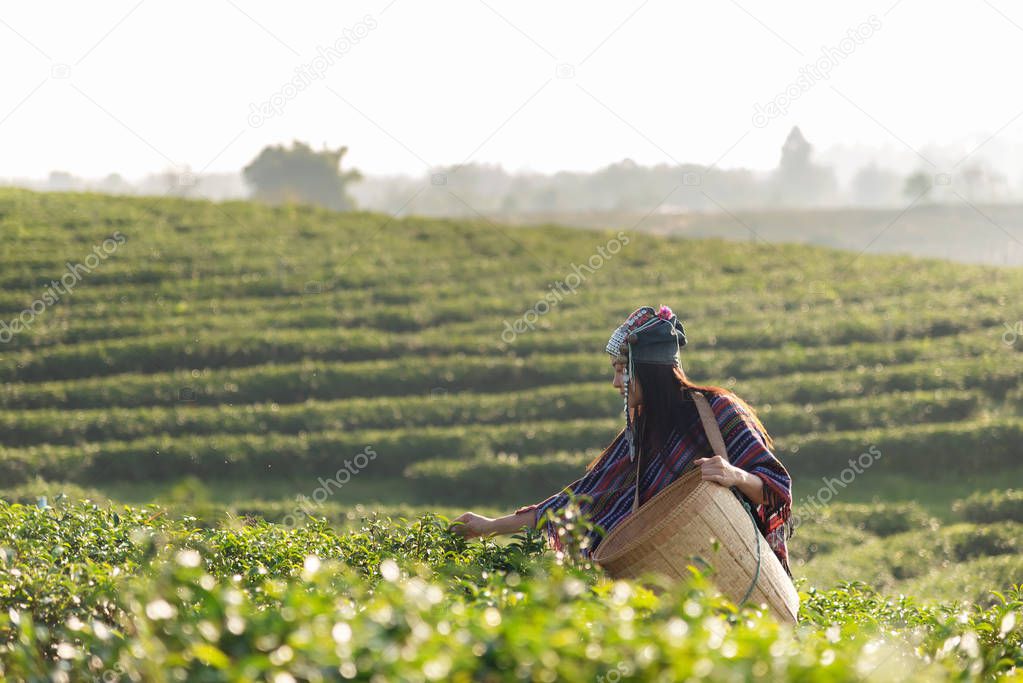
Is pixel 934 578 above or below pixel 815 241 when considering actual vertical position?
below

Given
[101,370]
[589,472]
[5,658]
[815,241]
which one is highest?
[815,241]

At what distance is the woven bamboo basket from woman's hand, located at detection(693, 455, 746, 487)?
0.09 ft

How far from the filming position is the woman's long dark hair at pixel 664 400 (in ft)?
11.6

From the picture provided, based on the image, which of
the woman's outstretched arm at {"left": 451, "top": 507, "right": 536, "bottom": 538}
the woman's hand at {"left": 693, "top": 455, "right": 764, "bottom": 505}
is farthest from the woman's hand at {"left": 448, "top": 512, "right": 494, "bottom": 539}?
the woman's hand at {"left": 693, "top": 455, "right": 764, "bottom": 505}

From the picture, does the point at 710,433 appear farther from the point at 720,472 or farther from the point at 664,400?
the point at 720,472

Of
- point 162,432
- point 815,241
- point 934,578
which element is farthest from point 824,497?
point 815,241

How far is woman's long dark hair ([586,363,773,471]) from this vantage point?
3521mm

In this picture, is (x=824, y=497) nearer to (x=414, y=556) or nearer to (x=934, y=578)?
(x=934, y=578)

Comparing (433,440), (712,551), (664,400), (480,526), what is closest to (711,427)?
(664,400)

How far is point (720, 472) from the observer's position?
3143mm

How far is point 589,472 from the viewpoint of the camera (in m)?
3.73

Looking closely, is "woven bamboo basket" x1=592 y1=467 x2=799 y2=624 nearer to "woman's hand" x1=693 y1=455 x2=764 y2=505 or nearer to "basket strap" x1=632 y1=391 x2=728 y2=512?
"woman's hand" x1=693 y1=455 x2=764 y2=505

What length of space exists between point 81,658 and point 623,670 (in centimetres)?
116

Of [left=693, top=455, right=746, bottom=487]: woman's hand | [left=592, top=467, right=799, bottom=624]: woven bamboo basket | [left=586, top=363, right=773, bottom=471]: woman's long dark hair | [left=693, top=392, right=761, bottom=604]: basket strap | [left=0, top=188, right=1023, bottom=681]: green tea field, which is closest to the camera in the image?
[left=0, top=188, right=1023, bottom=681]: green tea field
